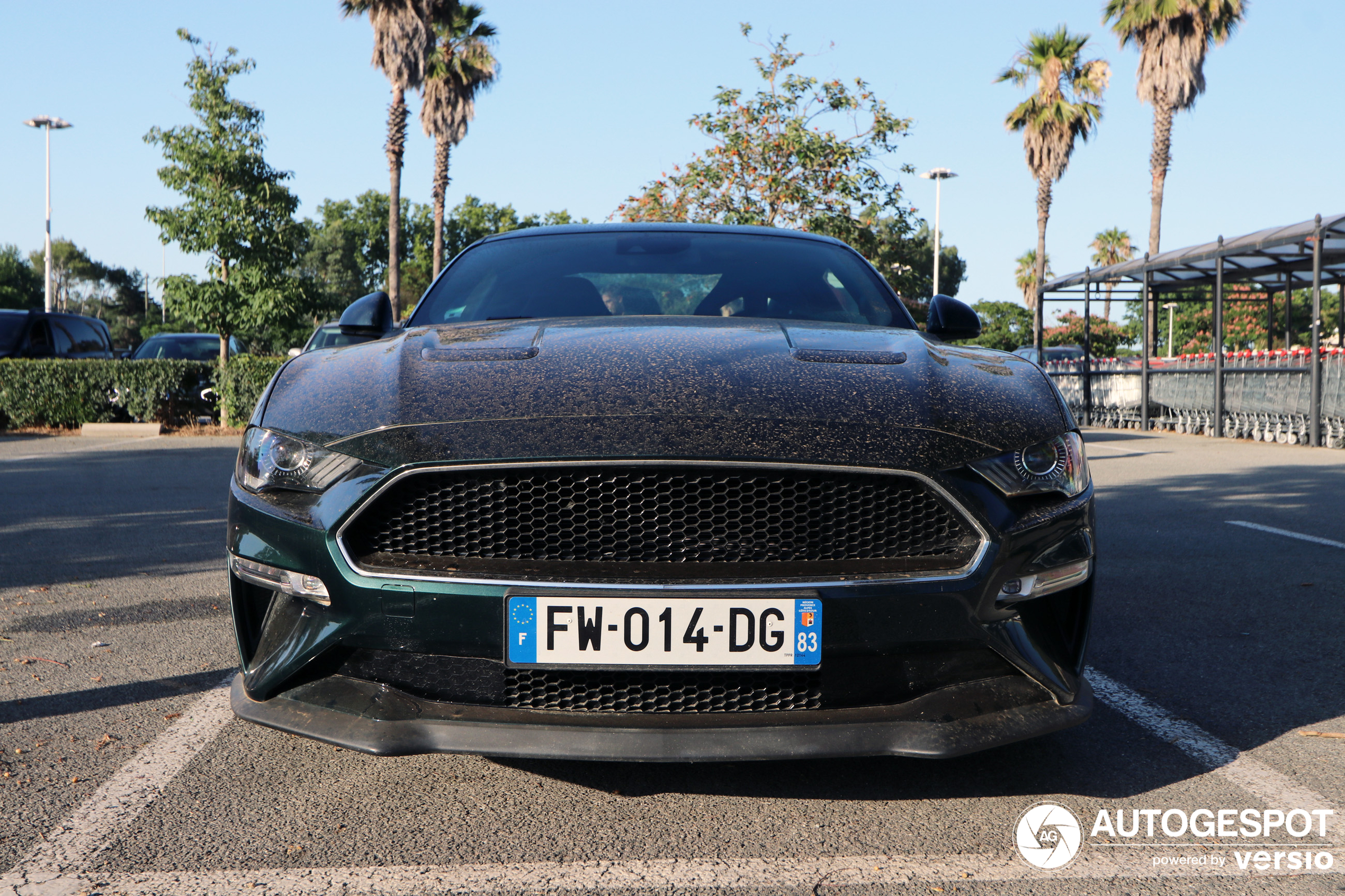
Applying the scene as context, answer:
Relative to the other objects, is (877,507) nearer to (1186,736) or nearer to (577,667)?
(577,667)

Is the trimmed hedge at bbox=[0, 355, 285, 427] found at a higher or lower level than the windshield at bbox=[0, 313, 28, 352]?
lower

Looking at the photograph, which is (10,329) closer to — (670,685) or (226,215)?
(226,215)

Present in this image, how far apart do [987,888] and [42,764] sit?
2.17m

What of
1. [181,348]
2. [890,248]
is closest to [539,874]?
[181,348]

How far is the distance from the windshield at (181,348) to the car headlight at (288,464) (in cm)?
1910

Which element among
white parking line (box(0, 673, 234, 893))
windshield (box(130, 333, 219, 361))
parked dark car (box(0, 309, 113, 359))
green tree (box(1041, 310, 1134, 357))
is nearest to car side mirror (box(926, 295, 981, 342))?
white parking line (box(0, 673, 234, 893))

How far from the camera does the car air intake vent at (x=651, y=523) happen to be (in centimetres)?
215

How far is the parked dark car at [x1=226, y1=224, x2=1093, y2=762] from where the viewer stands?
6.90 feet

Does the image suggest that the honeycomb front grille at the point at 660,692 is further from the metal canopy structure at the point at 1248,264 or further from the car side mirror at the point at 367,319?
the metal canopy structure at the point at 1248,264

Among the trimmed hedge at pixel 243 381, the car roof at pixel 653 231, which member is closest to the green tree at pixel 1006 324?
the trimmed hedge at pixel 243 381

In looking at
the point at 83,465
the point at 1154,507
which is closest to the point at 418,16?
the point at 83,465

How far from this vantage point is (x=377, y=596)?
84.0 inches

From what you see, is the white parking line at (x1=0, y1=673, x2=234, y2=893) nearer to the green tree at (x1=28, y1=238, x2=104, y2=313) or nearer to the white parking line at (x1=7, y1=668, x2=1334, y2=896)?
the white parking line at (x1=7, y1=668, x2=1334, y2=896)

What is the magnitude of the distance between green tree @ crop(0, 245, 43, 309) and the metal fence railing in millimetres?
60200
